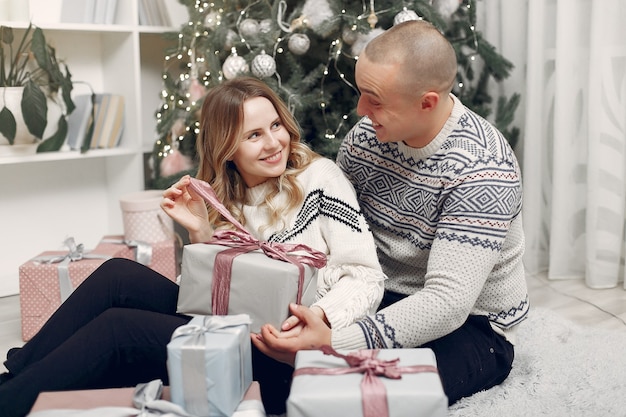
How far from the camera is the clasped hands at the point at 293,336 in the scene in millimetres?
1464

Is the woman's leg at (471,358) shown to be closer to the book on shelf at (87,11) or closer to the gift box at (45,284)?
the gift box at (45,284)

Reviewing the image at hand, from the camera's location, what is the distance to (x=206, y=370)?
1.28 metres

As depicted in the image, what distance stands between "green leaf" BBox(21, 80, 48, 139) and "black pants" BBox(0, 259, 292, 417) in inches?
43.8

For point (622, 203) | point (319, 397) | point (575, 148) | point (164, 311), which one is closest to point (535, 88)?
point (575, 148)

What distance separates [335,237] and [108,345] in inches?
21.2

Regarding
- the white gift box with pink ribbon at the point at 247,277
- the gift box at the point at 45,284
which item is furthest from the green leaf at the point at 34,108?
the white gift box with pink ribbon at the point at 247,277

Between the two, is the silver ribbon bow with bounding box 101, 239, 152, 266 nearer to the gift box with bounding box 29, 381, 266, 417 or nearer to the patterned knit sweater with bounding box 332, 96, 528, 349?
the patterned knit sweater with bounding box 332, 96, 528, 349

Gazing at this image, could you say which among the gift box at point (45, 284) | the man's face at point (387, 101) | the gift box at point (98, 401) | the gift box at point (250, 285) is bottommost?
the gift box at point (45, 284)

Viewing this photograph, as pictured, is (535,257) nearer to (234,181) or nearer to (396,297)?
(396,297)

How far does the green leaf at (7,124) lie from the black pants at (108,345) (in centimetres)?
112

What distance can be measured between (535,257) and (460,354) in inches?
56.5

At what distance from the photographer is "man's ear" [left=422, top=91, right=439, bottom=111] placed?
1.60 m

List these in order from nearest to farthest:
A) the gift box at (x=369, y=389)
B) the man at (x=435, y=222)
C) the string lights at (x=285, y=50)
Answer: the gift box at (x=369, y=389)
the man at (x=435, y=222)
the string lights at (x=285, y=50)

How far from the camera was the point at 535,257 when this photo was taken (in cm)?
296
